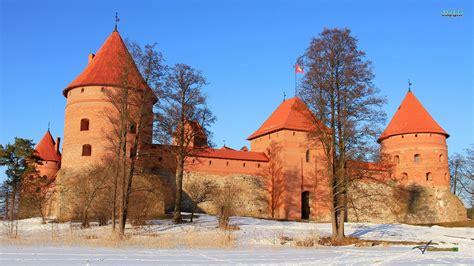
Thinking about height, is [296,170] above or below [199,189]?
above

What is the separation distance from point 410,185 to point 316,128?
2105 centimetres

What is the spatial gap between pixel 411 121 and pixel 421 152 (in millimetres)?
2452

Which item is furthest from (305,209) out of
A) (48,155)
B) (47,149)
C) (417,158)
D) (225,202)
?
(47,149)

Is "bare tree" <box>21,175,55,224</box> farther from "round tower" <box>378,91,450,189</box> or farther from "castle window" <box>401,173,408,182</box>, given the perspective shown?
"castle window" <box>401,173,408,182</box>

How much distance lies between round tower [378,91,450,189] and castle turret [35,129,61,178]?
76.3 ft

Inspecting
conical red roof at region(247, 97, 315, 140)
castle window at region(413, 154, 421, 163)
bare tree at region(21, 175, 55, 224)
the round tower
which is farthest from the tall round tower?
castle window at region(413, 154, 421, 163)

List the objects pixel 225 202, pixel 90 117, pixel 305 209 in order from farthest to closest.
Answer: pixel 305 209 < pixel 90 117 < pixel 225 202

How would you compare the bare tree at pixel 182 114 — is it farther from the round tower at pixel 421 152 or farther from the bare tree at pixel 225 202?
the round tower at pixel 421 152

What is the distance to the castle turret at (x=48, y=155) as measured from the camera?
35.7 meters

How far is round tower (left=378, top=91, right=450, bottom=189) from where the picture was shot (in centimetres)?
3591

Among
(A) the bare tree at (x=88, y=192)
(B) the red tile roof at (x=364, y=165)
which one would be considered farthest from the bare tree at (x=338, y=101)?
(A) the bare tree at (x=88, y=192)

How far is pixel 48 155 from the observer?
36.3m

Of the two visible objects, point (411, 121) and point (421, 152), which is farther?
point (411, 121)

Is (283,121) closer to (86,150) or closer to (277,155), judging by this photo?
(277,155)
